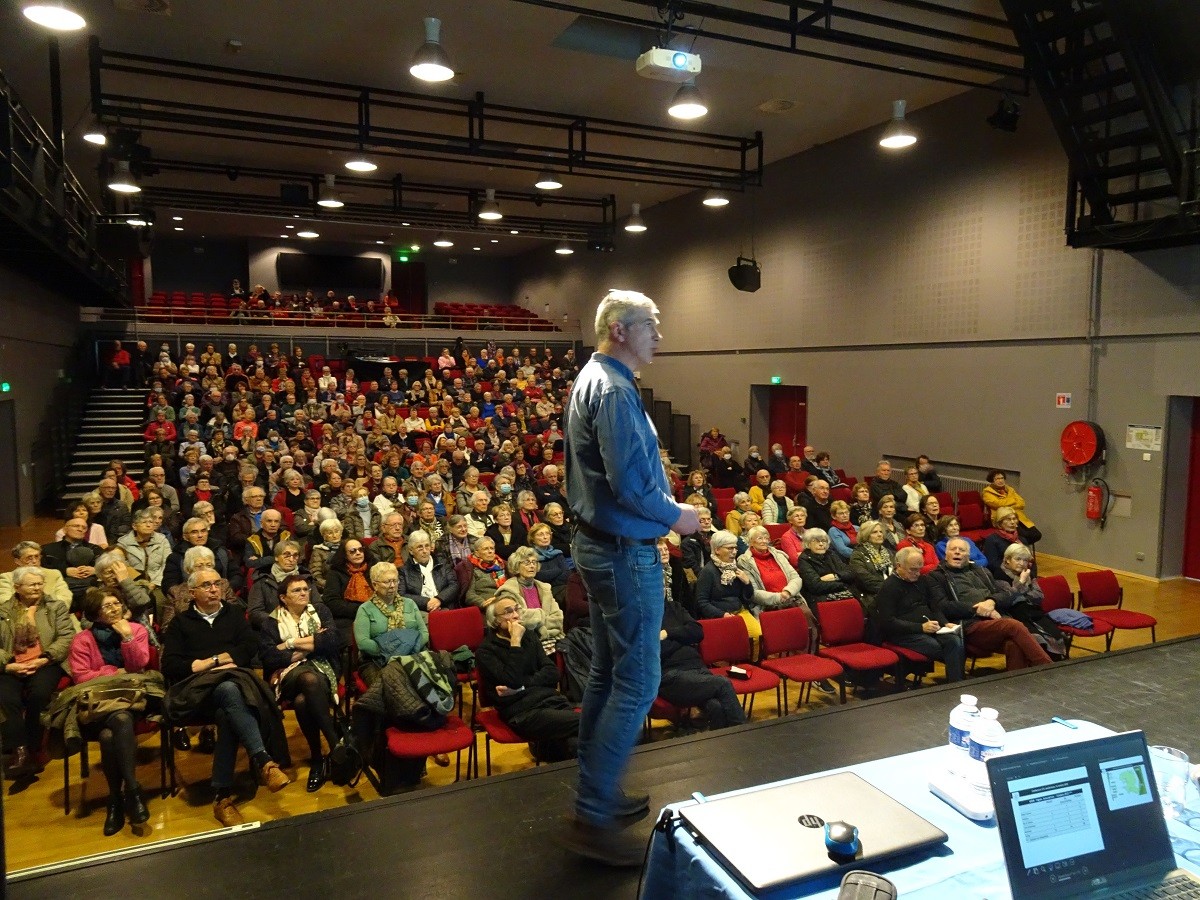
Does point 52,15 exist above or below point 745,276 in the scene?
above

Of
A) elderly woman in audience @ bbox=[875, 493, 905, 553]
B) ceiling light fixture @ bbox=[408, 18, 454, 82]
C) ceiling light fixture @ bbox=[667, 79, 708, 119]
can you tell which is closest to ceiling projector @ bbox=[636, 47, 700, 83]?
ceiling light fixture @ bbox=[667, 79, 708, 119]

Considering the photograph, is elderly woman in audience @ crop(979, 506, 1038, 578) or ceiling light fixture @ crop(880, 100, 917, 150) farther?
ceiling light fixture @ crop(880, 100, 917, 150)

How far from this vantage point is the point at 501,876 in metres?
2.28

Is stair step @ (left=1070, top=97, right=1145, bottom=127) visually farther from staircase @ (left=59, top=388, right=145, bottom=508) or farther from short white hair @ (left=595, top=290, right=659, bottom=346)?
staircase @ (left=59, top=388, right=145, bottom=508)

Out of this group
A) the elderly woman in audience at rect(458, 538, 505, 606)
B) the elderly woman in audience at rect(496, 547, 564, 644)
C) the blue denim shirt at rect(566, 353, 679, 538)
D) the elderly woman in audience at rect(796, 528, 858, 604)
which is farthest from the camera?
the elderly woman in audience at rect(796, 528, 858, 604)

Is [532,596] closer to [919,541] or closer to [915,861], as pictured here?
[915,861]

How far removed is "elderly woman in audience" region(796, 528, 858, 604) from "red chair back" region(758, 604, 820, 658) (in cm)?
78

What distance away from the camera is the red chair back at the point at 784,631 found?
467cm

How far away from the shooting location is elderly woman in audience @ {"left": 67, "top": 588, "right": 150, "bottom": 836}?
343 centimetres

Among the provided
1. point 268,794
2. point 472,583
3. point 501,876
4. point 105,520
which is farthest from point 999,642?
point 105,520

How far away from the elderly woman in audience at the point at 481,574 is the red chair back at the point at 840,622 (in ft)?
6.60

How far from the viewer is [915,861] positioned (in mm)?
1802

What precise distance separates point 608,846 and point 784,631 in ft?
8.79

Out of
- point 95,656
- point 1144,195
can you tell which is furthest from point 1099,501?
point 95,656
